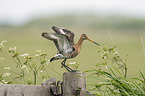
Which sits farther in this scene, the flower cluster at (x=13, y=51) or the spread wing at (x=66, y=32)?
the flower cluster at (x=13, y=51)

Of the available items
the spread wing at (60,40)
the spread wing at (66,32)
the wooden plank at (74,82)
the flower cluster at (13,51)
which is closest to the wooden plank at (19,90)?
the wooden plank at (74,82)

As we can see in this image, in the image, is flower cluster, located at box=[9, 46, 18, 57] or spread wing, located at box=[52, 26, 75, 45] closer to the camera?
spread wing, located at box=[52, 26, 75, 45]

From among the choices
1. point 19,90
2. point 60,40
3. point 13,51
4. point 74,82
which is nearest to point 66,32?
point 60,40

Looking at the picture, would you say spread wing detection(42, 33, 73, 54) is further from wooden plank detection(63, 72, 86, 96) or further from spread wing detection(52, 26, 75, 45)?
wooden plank detection(63, 72, 86, 96)

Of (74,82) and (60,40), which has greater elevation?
(60,40)

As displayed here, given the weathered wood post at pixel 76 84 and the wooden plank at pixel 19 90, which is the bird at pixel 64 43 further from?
the wooden plank at pixel 19 90

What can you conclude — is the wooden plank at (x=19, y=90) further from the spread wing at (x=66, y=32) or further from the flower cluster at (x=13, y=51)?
the flower cluster at (x=13, y=51)

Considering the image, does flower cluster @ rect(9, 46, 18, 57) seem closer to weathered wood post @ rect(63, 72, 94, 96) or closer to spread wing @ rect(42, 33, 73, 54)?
spread wing @ rect(42, 33, 73, 54)

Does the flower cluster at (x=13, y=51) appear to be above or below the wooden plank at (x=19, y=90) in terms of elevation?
above

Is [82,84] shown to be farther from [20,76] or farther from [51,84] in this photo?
[20,76]

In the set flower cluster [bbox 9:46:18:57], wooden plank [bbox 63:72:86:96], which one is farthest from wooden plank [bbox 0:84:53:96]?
flower cluster [bbox 9:46:18:57]

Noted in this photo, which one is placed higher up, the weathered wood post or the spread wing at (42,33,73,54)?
the spread wing at (42,33,73,54)

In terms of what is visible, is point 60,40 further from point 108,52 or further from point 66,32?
point 108,52

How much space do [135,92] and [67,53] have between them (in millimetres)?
637
